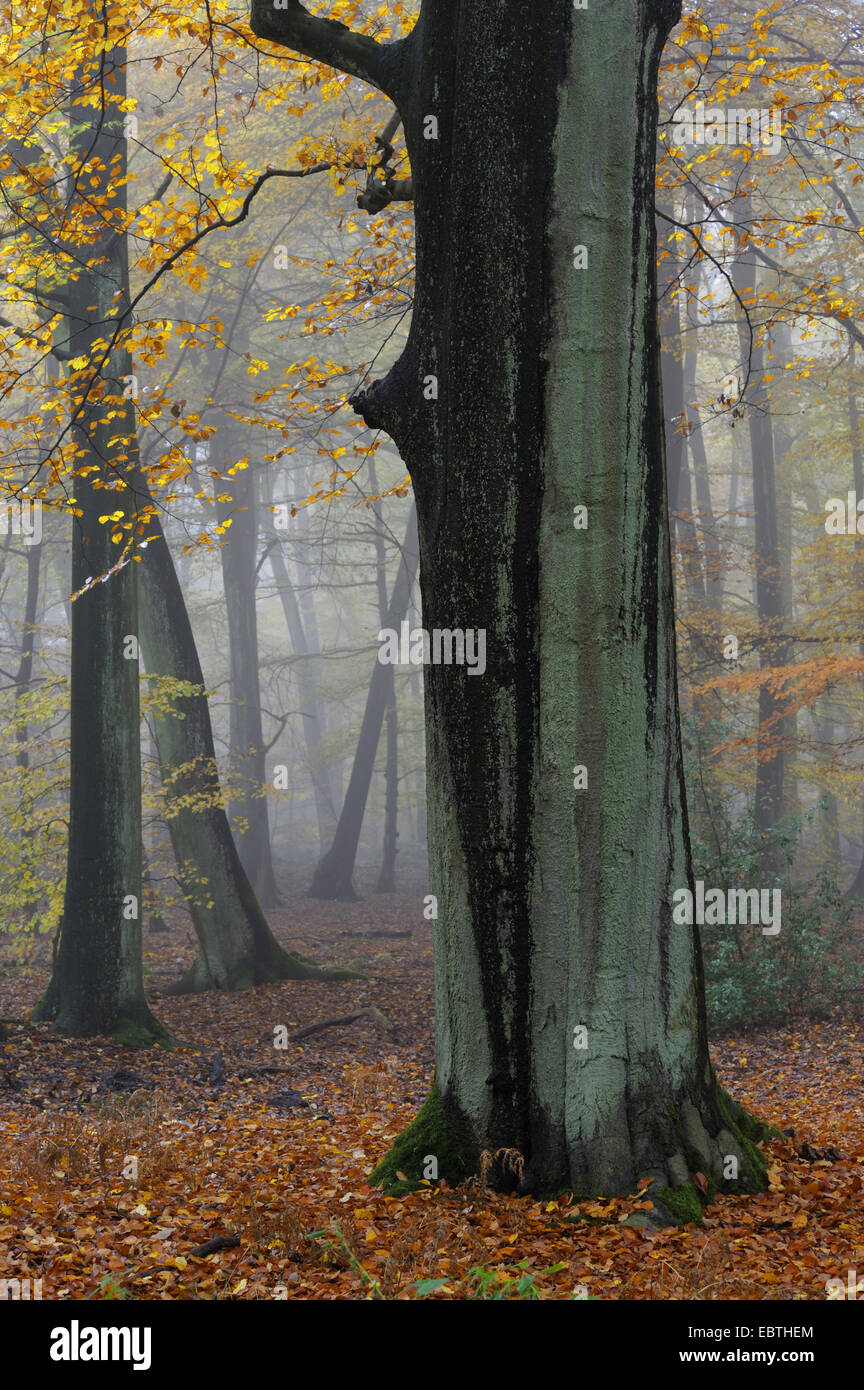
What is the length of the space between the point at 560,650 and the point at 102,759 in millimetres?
6701

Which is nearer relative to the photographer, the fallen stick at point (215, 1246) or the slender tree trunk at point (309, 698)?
the fallen stick at point (215, 1246)

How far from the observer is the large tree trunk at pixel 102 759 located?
32.2 ft

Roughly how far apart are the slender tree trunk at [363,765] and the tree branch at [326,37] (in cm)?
1739

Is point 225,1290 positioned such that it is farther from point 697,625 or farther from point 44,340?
point 697,625

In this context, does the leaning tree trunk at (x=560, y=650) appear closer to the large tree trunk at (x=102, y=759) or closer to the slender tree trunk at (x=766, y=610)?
the large tree trunk at (x=102, y=759)

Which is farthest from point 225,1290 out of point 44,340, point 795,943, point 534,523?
point 795,943

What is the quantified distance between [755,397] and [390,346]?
25.0 feet

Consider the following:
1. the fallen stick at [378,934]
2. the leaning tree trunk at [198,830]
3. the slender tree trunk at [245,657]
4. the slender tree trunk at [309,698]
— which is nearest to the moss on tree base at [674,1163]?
the leaning tree trunk at [198,830]

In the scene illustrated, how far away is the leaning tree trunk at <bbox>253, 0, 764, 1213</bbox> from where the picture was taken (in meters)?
4.37

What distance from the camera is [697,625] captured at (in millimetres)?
16875

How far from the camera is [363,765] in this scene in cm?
2344

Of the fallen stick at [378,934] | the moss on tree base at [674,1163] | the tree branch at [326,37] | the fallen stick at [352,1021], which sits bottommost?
the fallen stick at [378,934]

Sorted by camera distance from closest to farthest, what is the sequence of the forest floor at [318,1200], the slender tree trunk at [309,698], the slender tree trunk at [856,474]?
the forest floor at [318,1200], the slender tree trunk at [856,474], the slender tree trunk at [309,698]

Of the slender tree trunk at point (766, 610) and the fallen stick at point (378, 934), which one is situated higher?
the slender tree trunk at point (766, 610)
